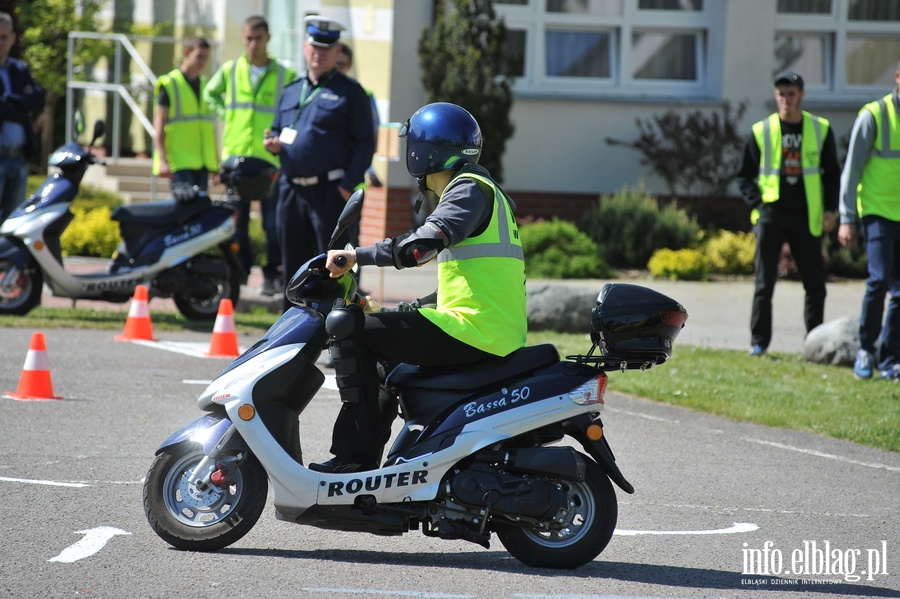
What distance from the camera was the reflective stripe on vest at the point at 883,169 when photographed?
9562 mm

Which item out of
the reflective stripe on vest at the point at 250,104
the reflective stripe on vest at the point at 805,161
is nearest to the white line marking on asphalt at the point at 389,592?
the reflective stripe on vest at the point at 805,161

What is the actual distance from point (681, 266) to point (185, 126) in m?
6.05

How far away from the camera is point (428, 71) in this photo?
52.4 ft

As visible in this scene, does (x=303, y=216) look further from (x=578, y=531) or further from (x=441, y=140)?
(x=578, y=531)

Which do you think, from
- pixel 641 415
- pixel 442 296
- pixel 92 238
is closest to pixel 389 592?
pixel 442 296

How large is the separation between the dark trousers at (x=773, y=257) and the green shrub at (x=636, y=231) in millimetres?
5092

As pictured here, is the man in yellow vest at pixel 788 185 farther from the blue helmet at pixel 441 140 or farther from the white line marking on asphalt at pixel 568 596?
the white line marking on asphalt at pixel 568 596

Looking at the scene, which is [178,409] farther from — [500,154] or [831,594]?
[500,154]

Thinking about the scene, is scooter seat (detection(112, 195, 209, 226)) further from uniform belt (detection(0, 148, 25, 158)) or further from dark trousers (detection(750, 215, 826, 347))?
dark trousers (detection(750, 215, 826, 347))

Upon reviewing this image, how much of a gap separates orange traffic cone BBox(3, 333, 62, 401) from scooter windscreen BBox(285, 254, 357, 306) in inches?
121

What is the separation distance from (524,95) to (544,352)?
12.3 metres

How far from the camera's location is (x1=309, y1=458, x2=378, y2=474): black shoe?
5.12m

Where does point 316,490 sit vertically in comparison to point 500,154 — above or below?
below

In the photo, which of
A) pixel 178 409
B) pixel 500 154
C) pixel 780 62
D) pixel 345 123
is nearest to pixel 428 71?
pixel 500 154
